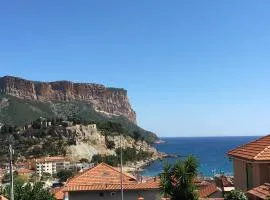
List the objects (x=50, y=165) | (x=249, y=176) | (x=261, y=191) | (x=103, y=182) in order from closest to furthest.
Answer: (x=261, y=191) < (x=249, y=176) < (x=103, y=182) < (x=50, y=165)

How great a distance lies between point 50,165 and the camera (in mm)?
161500

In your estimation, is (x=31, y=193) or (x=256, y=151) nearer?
(x=256, y=151)

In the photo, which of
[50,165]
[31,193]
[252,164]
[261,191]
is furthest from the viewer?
[50,165]

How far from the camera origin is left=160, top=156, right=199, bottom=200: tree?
24.7 metres

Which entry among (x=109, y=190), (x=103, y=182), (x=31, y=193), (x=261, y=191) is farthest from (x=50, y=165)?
(x=261, y=191)

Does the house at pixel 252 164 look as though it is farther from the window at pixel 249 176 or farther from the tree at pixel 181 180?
the tree at pixel 181 180

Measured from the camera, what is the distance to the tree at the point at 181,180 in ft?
81.0

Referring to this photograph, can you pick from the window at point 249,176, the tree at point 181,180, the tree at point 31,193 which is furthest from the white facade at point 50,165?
the window at point 249,176

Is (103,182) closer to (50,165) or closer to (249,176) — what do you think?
(249,176)

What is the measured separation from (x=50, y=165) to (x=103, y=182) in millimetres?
127310

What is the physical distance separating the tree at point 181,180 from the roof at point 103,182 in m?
8.09

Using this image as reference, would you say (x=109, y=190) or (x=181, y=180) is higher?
(x=181, y=180)

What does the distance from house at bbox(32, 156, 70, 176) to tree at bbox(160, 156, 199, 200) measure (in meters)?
131

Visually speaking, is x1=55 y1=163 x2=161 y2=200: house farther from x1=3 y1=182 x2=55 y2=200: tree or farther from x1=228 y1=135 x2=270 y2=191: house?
x1=228 y1=135 x2=270 y2=191: house
